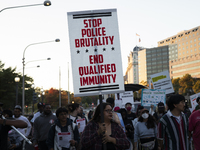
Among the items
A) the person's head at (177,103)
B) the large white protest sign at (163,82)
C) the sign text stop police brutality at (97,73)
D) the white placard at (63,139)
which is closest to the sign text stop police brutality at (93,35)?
the sign text stop police brutality at (97,73)

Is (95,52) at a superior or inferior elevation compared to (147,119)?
superior

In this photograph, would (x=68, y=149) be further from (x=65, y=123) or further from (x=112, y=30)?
(x=112, y=30)

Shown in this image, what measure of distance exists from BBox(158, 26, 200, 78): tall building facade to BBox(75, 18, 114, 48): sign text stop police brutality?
139163 millimetres

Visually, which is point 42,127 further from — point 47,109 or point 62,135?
point 62,135

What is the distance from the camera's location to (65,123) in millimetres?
6555

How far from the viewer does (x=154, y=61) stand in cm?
18450

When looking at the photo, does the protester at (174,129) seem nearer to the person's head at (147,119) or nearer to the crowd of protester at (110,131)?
the crowd of protester at (110,131)

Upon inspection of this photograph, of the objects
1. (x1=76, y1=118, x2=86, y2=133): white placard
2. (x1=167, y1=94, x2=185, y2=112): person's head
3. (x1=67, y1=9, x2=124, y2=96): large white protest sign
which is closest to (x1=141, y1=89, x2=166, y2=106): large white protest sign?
(x1=76, y1=118, x2=86, y2=133): white placard

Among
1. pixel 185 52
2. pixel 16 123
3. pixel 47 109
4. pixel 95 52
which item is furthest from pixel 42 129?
pixel 185 52

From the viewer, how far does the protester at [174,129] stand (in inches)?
214

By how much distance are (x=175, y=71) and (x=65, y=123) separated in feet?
505

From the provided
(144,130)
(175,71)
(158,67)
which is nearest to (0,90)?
(144,130)

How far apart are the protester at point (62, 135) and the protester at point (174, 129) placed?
174 centimetres

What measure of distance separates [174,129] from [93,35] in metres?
2.03
